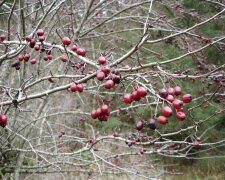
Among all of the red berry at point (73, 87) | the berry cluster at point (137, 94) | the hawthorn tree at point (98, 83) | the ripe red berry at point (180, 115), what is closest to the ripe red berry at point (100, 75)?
the hawthorn tree at point (98, 83)

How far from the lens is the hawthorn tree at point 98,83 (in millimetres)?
2232

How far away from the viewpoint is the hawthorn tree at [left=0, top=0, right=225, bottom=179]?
2.23 m

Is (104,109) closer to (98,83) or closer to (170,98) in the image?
(170,98)

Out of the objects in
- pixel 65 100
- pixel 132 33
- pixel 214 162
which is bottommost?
pixel 214 162

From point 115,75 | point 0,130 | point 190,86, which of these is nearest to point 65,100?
point 190,86

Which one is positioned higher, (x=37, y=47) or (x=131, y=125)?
(x=37, y=47)

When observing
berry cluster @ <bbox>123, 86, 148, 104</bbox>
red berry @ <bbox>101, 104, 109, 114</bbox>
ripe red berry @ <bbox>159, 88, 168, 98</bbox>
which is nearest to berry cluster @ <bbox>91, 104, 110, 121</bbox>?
red berry @ <bbox>101, 104, 109, 114</bbox>

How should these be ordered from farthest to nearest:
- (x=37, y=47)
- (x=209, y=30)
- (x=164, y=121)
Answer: (x=209, y=30)
(x=37, y=47)
(x=164, y=121)

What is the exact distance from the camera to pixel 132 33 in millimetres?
9711

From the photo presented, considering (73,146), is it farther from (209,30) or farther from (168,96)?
(168,96)

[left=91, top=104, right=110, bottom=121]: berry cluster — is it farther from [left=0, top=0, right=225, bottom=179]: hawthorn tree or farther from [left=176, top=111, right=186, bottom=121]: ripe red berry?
[left=176, top=111, right=186, bottom=121]: ripe red berry

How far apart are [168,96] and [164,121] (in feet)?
0.40

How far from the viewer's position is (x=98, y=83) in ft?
13.1

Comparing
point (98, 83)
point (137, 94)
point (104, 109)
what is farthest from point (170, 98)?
point (98, 83)
